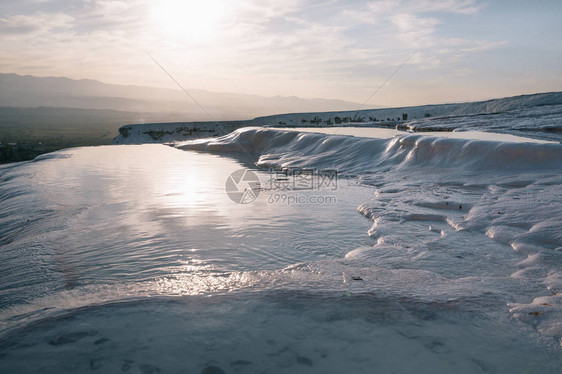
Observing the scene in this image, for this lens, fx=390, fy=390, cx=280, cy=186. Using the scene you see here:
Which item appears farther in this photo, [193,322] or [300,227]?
[300,227]

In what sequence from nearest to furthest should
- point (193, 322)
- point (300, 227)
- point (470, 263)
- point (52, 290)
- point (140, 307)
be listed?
1. point (193, 322)
2. point (140, 307)
3. point (52, 290)
4. point (470, 263)
5. point (300, 227)

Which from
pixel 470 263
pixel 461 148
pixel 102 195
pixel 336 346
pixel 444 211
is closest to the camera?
pixel 336 346

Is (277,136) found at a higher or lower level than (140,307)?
higher

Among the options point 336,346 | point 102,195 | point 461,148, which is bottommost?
point 336,346

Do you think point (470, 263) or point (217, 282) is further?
point (470, 263)

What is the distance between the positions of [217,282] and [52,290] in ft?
2.82

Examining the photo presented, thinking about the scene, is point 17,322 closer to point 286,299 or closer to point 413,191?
point 286,299

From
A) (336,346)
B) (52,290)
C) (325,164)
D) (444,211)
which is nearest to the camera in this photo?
(336,346)

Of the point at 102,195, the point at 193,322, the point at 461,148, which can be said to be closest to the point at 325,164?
the point at 461,148

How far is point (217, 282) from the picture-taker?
2.12 metres

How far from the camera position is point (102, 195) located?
459cm

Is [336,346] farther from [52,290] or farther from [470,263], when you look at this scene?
[52,290]

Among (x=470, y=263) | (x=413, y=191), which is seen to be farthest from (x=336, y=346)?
(x=413, y=191)

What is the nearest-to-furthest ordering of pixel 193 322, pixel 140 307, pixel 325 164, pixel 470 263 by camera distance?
pixel 193 322 → pixel 140 307 → pixel 470 263 → pixel 325 164
